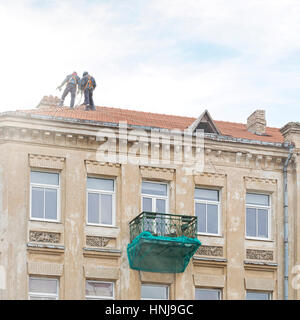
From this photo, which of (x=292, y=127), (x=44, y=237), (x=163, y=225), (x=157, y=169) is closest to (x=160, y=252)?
(x=163, y=225)

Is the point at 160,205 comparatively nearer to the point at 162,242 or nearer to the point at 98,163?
the point at 162,242

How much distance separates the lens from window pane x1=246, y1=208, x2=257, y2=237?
3744 centimetres

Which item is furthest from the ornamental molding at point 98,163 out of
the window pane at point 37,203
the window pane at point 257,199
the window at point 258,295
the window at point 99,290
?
the window at point 258,295

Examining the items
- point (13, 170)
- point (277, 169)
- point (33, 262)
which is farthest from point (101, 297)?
point (277, 169)

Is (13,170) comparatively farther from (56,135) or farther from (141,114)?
(141,114)

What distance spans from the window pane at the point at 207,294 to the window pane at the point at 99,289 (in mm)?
2963

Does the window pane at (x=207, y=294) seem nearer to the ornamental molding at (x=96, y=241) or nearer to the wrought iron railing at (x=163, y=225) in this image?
the wrought iron railing at (x=163, y=225)

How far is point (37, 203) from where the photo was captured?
3534 cm

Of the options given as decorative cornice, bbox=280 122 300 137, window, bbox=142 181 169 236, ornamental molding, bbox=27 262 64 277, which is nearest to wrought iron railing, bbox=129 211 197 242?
window, bbox=142 181 169 236

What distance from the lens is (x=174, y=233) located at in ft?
115

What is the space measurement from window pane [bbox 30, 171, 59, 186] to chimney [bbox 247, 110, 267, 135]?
8430mm

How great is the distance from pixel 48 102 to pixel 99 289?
7.94 m

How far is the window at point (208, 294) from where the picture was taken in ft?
119

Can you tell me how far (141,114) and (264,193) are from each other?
18.7ft
